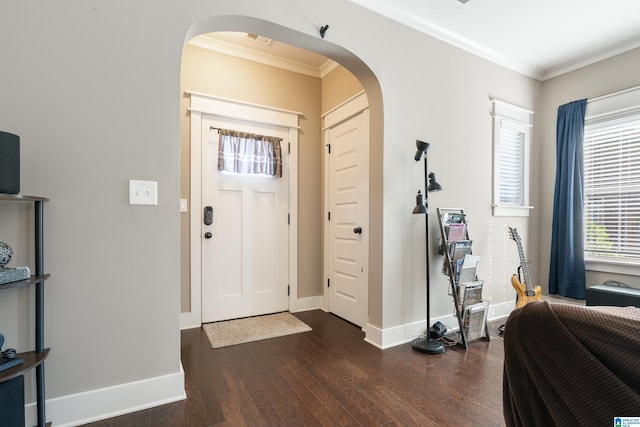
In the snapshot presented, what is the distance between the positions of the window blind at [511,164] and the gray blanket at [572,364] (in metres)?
3.11

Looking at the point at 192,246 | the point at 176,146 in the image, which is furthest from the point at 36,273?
the point at 192,246

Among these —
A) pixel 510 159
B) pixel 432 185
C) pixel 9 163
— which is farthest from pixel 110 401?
pixel 510 159

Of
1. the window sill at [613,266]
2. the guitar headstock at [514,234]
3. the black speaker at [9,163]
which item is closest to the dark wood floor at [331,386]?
the guitar headstock at [514,234]

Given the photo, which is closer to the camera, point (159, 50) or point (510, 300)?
point (159, 50)

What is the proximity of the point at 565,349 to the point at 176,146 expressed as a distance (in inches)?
77.6

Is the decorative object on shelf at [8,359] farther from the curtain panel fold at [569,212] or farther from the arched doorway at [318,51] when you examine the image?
the curtain panel fold at [569,212]

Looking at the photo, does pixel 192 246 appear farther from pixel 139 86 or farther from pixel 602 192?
pixel 602 192

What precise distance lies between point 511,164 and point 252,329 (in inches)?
132

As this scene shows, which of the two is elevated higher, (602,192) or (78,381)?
(602,192)

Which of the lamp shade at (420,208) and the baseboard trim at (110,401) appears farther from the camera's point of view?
the lamp shade at (420,208)

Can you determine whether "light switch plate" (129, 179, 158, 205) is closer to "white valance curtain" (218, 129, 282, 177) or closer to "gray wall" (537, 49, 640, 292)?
"white valance curtain" (218, 129, 282, 177)

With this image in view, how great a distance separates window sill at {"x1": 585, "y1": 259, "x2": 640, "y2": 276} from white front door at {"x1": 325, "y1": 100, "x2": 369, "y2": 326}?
2438mm

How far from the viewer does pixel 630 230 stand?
10.2 feet

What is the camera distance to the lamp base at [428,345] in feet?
8.16
